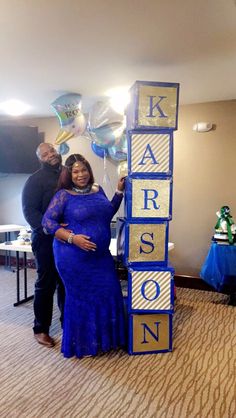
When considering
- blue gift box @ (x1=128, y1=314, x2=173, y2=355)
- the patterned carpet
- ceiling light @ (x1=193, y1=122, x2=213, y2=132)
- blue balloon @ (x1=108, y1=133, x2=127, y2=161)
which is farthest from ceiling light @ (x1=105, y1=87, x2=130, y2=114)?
the patterned carpet

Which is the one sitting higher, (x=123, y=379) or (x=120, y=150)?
(x=120, y=150)

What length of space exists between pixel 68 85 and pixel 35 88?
0.36 metres

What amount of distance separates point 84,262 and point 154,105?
45.5 inches

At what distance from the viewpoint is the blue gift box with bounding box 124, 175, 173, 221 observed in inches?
88.6

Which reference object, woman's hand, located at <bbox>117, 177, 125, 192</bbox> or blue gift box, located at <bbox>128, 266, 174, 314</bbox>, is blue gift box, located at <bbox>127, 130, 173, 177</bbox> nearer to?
woman's hand, located at <bbox>117, 177, 125, 192</bbox>

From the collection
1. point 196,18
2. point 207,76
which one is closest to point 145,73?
point 207,76

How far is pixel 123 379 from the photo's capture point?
207 centimetres

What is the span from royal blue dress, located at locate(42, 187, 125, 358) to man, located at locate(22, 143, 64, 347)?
0.84 feet

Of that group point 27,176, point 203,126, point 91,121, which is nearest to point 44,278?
point 91,121

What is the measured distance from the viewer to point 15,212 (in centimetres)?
494

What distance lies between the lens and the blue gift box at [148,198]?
7.38 feet

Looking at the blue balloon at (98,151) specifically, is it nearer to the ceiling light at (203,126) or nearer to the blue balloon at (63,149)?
the blue balloon at (63,149)

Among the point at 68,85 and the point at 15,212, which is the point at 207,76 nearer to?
the point at 68,85

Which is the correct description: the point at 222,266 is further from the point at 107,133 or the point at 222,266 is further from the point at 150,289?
the point at 107,133
